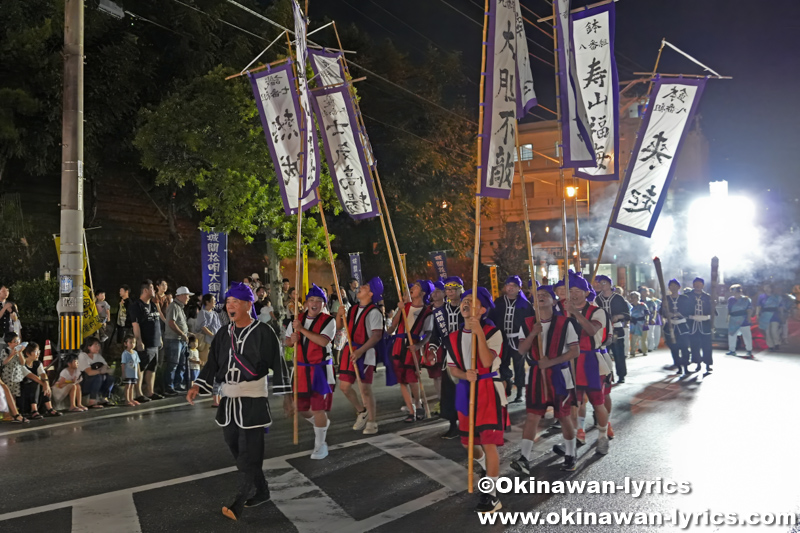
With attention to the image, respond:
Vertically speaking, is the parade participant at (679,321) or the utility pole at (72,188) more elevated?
the utility pole at (72,188)

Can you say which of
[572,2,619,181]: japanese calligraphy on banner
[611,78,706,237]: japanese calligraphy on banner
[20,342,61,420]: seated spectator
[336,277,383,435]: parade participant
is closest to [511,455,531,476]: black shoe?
[336,277,383,435]: parade participant

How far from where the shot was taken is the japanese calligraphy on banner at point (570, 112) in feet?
26.1

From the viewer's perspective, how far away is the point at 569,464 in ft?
22.3

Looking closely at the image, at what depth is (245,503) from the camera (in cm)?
561

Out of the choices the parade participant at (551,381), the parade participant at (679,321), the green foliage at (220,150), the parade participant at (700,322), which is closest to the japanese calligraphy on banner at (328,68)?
the parade participant at (551,381)

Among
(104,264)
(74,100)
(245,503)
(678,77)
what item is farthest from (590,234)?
(245,503)

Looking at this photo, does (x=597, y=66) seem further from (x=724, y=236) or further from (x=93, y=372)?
(x=724, y=236)

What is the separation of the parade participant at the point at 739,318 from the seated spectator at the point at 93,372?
15.7m

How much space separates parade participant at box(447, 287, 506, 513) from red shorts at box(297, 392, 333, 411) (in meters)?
1.97

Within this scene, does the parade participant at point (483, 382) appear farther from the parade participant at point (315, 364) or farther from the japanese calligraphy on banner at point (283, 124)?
the japanese calligraphy on banner at point (283, 124)

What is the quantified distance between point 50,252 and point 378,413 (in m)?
15.8

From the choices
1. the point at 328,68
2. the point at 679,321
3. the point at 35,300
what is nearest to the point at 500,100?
the point at 328,68

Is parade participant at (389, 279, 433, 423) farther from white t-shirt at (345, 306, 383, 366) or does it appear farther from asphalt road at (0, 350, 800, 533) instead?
white t-shirt at (345, 306, 383, 366)

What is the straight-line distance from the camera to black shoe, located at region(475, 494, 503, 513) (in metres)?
5.34
